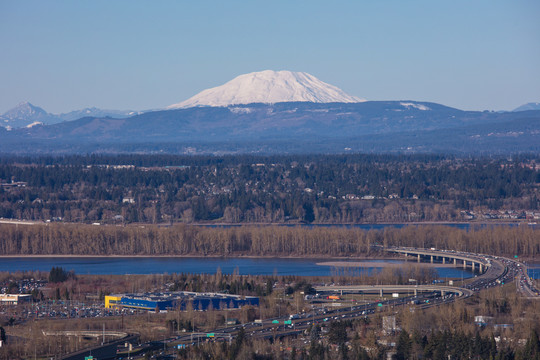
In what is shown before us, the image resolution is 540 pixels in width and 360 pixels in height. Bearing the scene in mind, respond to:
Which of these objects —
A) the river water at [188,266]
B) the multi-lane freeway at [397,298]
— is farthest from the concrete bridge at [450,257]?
the river water at [188,266]

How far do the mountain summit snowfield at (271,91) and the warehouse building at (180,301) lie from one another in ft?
499

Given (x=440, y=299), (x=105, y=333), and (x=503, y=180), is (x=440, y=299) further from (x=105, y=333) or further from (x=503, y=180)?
(x=503, y=180)

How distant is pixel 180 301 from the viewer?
2773 centimetres

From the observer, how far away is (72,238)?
45906mm

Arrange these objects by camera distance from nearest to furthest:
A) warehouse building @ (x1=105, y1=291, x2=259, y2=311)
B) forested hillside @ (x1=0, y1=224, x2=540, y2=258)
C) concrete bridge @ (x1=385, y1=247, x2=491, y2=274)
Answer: warehouse building @ (x1=105, y1=291, x2=259, y2=311) → concrete bridge @ (x1=385, y1=247, x2=491, y2=274) → forested hillside @ (x1=0, y1=224, x2=540, y2=258)

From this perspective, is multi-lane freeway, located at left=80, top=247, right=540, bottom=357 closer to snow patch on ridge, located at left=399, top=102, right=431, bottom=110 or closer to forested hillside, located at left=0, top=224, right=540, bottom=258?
forested hillside, located at left=0, top=224, right=540, bottom=258

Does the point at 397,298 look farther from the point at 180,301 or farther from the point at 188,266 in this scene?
the point at 188,266

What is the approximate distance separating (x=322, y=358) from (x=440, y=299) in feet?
30.8

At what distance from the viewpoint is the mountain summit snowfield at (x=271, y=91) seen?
18525cm

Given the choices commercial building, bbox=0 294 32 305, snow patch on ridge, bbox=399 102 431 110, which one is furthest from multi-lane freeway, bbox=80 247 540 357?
snow patch on ridge, bbox=399 102 431 110

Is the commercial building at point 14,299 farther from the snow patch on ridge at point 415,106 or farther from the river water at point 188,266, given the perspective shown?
the snow patch on ridge at point 415,106

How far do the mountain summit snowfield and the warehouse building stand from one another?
152m

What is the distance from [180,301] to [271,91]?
161 meters

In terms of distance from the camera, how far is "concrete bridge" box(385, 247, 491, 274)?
3897 cm
